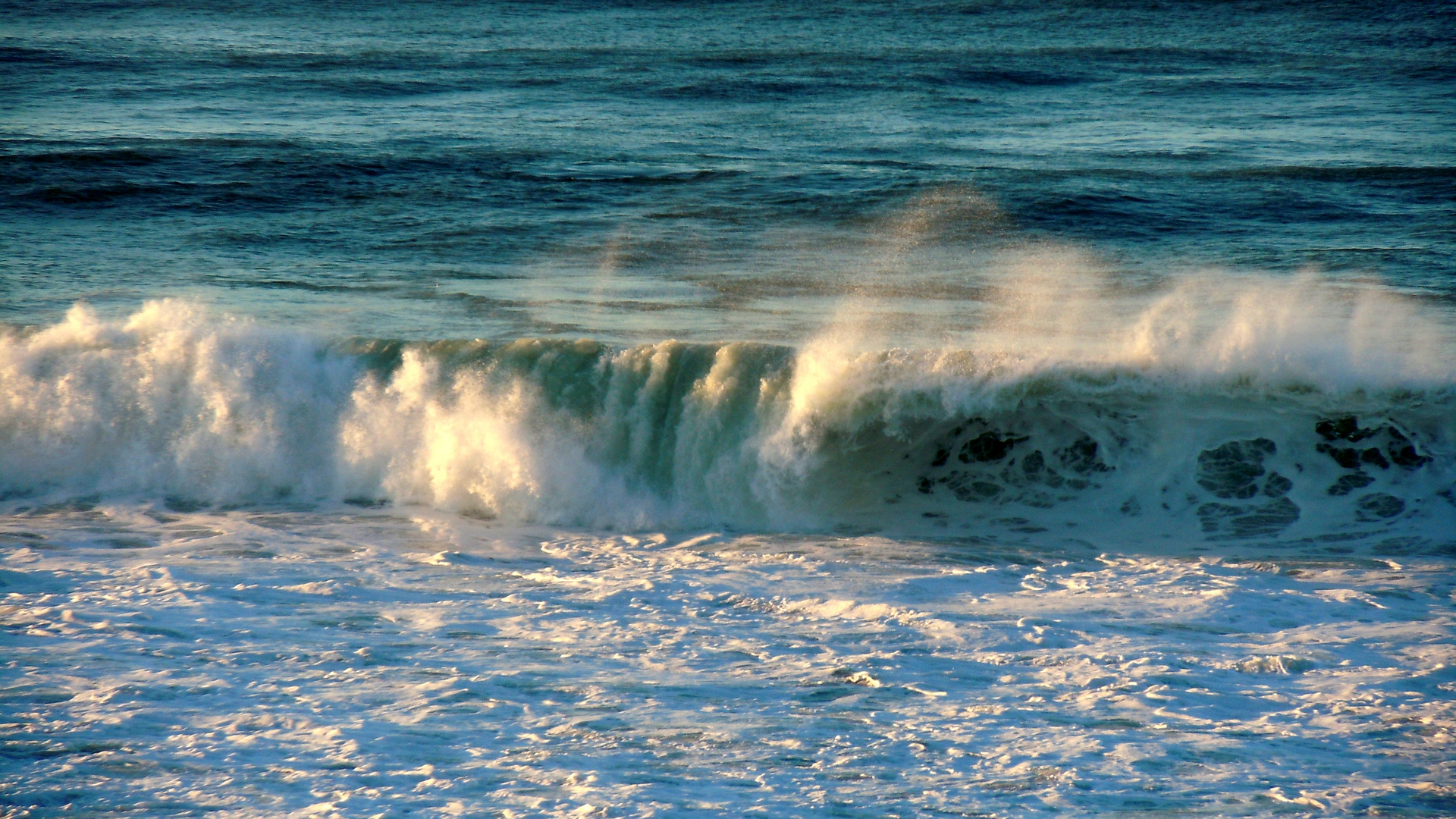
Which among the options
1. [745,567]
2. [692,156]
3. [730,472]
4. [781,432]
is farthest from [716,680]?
[692,156]

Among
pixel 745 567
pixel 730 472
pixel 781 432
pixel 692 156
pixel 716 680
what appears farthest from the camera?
pixel 692 156

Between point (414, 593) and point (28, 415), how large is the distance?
5.28 metres

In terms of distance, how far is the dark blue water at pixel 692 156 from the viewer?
522 inches

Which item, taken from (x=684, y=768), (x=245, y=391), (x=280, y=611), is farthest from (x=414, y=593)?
(x=245, y=391)

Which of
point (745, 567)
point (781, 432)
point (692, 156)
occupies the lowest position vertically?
point (745, 567)

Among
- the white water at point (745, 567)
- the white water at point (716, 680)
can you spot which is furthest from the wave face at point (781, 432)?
the white water at point (716, 680)

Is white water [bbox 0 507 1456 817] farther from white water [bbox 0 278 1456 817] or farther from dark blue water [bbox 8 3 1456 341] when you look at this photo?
dark blue water [bbox 8 3 1456 341]

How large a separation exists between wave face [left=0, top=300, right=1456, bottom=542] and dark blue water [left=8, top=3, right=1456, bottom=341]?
4.08ft

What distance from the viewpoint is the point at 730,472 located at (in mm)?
9102

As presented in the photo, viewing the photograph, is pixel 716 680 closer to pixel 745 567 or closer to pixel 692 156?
pixel 745 567

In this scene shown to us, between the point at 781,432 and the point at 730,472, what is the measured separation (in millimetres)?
527

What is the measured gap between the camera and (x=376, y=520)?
8.63m

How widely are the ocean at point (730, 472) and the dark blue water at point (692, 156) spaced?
0.14m

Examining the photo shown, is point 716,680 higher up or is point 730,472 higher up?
point 730,472
